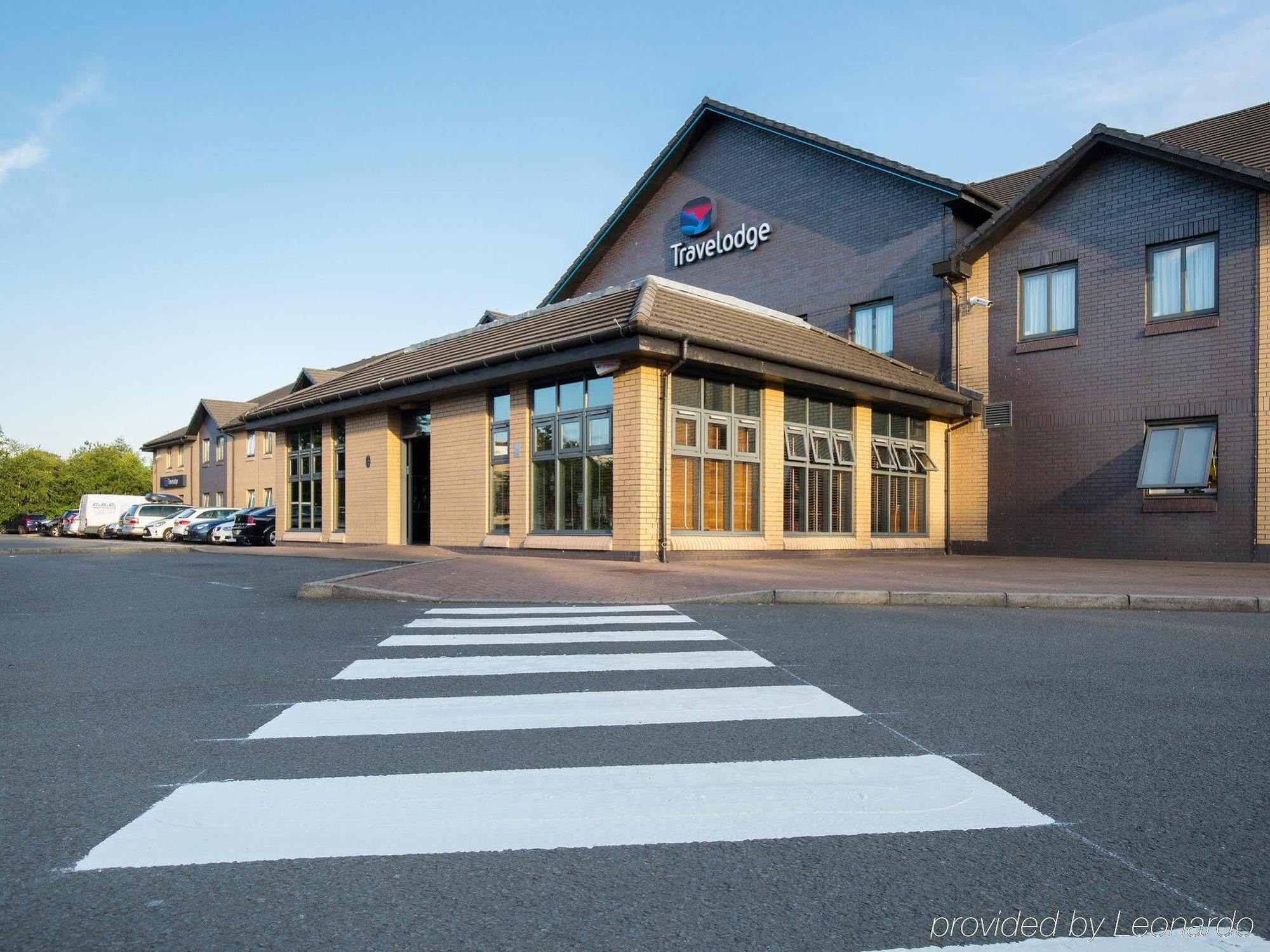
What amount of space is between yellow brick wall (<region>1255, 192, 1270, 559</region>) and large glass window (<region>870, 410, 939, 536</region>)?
7041 mm

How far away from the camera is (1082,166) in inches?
805

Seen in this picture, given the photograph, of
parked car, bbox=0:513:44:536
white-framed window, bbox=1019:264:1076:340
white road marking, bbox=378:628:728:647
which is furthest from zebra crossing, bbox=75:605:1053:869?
parked car, bbox=0:513:44:536

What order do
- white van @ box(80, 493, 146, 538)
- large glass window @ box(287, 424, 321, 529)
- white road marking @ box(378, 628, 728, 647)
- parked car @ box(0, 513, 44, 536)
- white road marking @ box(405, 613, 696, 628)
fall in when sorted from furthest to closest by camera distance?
parked car @ box(0, 513, 44, 536)
white van @ box(80, 493, 146, 538)
large glass window @ box(287, 424, 321, 529)
white road marking @ box(405, 613, 696, 628)
white road marking @ box(378, 628, 728, 647)

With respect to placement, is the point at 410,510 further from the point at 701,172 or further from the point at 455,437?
the point at 701,172

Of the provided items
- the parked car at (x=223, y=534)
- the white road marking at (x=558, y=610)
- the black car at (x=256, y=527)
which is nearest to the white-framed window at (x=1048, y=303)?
the white road marking at (x=558, y=610)

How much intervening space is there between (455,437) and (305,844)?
1740 centimetres

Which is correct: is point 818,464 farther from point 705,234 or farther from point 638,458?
point 705,234

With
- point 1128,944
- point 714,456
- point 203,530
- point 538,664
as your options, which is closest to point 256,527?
point 203,530

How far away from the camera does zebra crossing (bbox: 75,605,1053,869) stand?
319cm

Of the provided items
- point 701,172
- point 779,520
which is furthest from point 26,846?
point 701,172

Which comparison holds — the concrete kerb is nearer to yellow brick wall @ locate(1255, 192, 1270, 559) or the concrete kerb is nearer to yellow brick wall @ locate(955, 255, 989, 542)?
yellow brick wall @ locate(1255, 192, 1270, 559)

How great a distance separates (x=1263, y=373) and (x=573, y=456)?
13623mm

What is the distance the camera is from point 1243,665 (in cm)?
668

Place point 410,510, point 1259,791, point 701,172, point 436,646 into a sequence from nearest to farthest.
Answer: point 1259,791 < point 436,646 < point 410,510 < point 701,172
